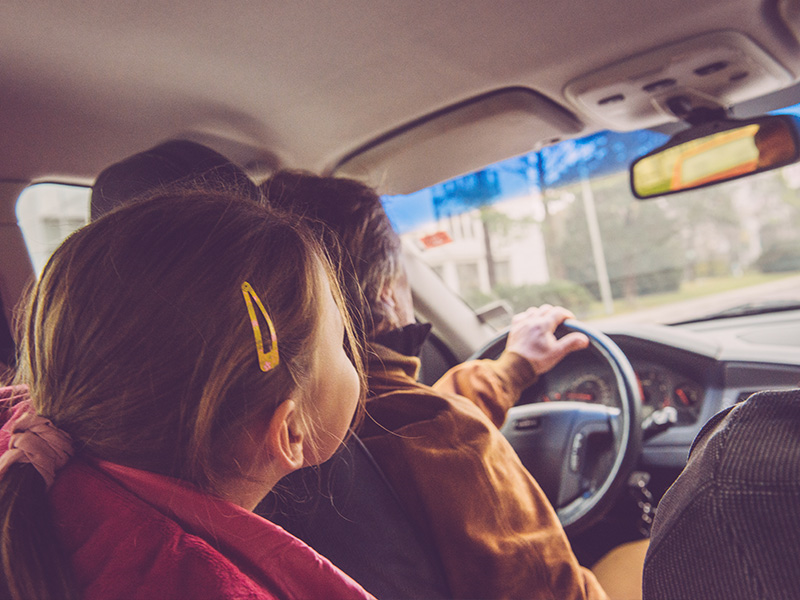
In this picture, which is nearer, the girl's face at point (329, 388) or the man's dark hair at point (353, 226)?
the girl's face at point (329, 388)

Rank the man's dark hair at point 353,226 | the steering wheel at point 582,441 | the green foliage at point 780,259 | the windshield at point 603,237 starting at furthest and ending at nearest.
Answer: the green foliage at point 780,259 < the windshield at point 603,237 < the steering wheel at point 582,441 < the man's dark hair at point 353,226

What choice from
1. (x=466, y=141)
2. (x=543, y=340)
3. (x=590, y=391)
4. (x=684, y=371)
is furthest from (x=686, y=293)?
(x=466, y=141)

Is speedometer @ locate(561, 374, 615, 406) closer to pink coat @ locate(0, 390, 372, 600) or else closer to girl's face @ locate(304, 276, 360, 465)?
girl's face @ locate(304, 276, 360, 465)

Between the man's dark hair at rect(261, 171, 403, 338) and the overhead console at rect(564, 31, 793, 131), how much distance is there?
796mm

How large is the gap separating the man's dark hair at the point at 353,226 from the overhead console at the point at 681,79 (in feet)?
2.61

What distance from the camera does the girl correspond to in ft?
2.55

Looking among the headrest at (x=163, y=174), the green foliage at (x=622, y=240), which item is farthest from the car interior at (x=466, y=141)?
the green foliage at (x=622, y=240)

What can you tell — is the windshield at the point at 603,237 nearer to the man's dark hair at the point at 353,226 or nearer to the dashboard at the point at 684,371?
the dashboard at the point at 684,371

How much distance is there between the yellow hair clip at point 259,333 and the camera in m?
0.94

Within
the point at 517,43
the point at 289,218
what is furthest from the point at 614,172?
the point at 289,218

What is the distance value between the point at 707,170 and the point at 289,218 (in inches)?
61.2

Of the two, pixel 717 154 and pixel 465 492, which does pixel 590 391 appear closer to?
pixel 717 154

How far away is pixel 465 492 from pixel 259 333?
0.76m

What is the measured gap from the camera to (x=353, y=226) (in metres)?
1.74
